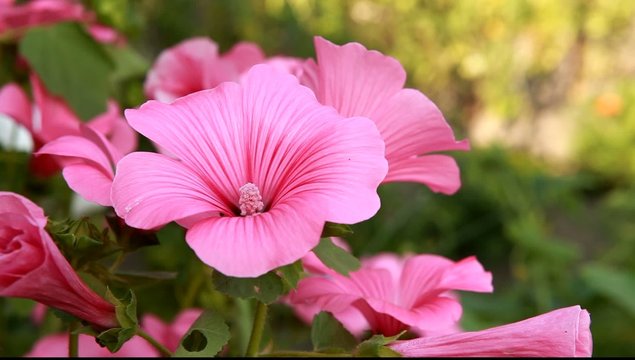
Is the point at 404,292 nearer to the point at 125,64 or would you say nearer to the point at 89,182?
the point at 89,182

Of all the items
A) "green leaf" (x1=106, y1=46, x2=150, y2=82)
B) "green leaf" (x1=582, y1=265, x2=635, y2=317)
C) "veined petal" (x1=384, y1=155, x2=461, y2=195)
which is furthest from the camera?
"green leaf" (x1=582, y1=265, x2=635, y2=317)

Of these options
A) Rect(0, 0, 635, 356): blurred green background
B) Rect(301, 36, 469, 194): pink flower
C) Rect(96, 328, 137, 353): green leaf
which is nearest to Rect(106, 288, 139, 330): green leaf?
Rect(96, 328, 137, 353): green leaf

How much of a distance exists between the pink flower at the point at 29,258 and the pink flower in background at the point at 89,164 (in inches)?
0.8

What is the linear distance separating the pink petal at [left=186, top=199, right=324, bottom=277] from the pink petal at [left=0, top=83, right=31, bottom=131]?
0.75ft

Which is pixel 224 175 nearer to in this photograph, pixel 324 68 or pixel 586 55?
pixel 324 68

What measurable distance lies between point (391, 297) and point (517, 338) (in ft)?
0.28

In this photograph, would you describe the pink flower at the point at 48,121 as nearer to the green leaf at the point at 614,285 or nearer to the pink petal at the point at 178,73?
the pink petal at the point at 178,73

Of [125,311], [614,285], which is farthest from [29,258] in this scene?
[614,285]

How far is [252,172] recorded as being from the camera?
30cm

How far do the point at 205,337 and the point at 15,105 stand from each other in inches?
8.6

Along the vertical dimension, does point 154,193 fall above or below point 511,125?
below

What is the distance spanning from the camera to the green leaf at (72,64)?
21.2 inches

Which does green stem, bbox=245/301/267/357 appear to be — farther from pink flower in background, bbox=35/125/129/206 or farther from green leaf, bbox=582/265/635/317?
green leaf, bbox=582/265/635/317

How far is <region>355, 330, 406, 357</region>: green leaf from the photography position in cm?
28
